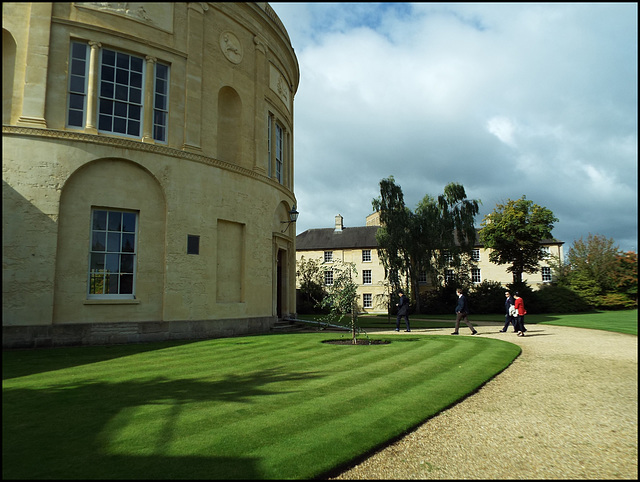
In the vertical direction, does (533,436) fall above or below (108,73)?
below

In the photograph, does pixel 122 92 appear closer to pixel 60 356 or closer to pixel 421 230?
pixel 60 356

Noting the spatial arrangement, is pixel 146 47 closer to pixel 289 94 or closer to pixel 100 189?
pixel 100 189

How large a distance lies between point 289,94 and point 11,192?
1488cm

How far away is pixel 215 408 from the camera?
21.0 feet

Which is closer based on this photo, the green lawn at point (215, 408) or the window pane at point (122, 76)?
the green lawn at point (215, 408)

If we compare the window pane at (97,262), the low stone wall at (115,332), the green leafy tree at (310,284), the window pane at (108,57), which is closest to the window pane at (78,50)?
the window pane at (108,57)

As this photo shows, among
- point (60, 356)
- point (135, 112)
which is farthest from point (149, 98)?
point (60, 356)

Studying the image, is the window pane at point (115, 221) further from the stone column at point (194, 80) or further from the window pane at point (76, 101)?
the window pane at point (76, 101)

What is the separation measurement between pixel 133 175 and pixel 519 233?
37.6 meters

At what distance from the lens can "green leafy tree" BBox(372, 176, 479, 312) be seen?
129ft

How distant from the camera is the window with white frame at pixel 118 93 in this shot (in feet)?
48.0

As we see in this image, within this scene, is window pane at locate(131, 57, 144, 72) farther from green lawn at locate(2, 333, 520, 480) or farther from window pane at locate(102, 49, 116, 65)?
green lawn at locate(2, 333, 520, 480)

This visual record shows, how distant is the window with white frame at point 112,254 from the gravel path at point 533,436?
38.7 feet

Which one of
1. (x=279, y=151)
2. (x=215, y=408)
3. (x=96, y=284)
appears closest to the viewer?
(x=215, y=408)
